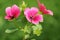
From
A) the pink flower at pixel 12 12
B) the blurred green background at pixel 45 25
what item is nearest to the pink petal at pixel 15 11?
the pink flower at pixel 12 12

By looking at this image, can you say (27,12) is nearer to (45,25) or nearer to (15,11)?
(15,11)

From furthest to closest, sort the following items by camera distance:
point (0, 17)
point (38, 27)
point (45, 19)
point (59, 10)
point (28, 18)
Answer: point (59, 10) → point (45, 19) → point (0, 17) → point (38, 27) → point (28, 18)

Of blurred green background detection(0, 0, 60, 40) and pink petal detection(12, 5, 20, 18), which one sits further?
blurred green background detection(0, 0, 60, 40)

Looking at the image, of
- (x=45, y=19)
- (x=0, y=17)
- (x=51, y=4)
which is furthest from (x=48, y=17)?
(x=0, y=17)

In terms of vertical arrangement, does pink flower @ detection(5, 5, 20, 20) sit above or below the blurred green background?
below

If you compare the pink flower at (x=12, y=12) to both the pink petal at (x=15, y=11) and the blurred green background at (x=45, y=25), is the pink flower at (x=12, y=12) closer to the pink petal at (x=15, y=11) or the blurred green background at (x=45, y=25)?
the pink petal at (x=15, y=11)

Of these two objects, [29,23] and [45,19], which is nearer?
[29,23]

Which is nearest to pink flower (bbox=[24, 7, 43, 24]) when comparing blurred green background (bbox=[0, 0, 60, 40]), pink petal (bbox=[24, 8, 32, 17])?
pink petal (bbox=[24, 8, 32, 17])

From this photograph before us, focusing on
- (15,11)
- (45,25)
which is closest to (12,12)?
(15,11)

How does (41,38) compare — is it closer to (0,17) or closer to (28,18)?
(0,17)

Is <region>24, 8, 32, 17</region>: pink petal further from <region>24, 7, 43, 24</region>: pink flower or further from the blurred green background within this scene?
the blurred green background

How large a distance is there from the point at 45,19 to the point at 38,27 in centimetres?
126

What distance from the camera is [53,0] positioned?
11.5ft

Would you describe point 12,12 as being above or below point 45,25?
below
